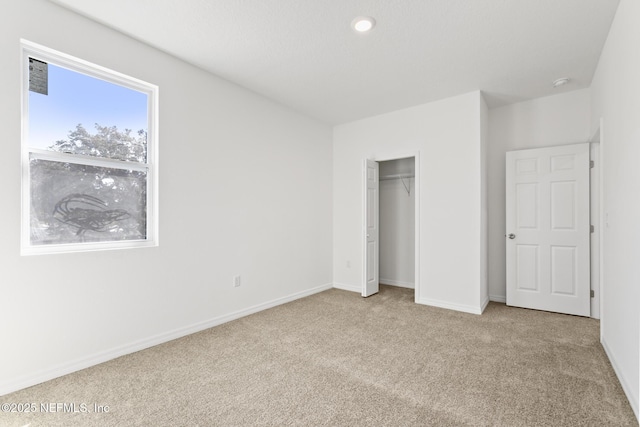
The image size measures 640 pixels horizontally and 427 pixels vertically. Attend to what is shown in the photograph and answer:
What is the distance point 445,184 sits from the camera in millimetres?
3951

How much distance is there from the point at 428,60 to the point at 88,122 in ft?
10.1

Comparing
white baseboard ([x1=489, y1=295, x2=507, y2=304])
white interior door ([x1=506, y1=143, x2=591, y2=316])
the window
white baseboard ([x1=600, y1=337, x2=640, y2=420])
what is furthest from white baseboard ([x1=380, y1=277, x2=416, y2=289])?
the window

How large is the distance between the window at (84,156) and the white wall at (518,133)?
13.9 ft

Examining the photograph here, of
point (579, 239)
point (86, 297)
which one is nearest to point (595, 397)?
point (579, 239)

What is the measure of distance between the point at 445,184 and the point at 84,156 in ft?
12.6

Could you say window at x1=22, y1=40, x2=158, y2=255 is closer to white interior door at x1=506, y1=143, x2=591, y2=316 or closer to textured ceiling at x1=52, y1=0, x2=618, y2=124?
textured ceiling at x1=52, y1=0, x2=618, y2=124

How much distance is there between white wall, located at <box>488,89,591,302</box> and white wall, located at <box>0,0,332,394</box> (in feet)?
8.10

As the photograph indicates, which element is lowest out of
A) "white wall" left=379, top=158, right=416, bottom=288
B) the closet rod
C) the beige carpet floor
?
the beige carpet floor

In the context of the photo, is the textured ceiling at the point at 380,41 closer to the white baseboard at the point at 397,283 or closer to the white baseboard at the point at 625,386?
the white baseboard at the point at 625,386

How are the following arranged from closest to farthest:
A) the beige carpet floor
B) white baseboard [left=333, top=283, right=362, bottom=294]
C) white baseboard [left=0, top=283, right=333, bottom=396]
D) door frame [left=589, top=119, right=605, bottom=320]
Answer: the beige carpet floor, white baseboard [left=0, top=283, right=333, bottom=396], door frame [left=589, top=119, right=605, bottom=320], white baseboard [left=333, top=283, right=362, bottom=294]

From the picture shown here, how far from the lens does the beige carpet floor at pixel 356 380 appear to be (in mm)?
1795

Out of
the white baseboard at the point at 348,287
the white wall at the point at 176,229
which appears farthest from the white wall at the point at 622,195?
the white wall at the point at 176,229

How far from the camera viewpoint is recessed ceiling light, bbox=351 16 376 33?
2.35 m

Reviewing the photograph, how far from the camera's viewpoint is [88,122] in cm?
248
